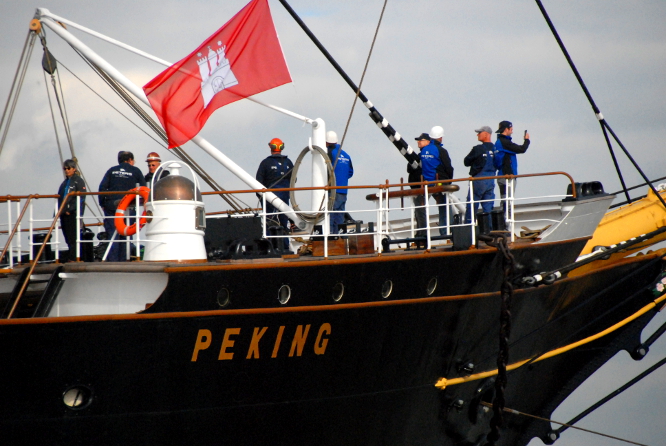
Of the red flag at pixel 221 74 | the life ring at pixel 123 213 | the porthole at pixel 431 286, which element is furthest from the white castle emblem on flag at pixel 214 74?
the porthole at pixel 431 286

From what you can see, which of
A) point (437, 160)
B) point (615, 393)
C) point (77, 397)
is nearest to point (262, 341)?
point (77, 397)

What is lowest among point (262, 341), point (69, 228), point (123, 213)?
point (262, 341)

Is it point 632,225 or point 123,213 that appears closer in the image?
point 123,213

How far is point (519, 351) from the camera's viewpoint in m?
12.4

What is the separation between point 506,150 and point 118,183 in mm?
6069

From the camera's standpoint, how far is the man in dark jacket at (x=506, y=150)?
13.2 m

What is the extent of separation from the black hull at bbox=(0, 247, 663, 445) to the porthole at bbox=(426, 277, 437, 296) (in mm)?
108

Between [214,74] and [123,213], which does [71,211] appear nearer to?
[123,213]

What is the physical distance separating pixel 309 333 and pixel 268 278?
911 millimetres

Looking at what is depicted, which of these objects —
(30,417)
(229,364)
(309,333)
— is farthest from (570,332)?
(30,417)

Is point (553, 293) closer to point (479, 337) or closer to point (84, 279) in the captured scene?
point (479, 337)

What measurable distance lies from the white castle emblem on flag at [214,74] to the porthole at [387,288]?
359 centimetres

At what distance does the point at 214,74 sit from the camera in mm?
11477

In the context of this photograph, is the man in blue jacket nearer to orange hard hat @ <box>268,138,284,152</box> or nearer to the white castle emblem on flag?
orange hard hat @ <box>268,138,284,152</box>
